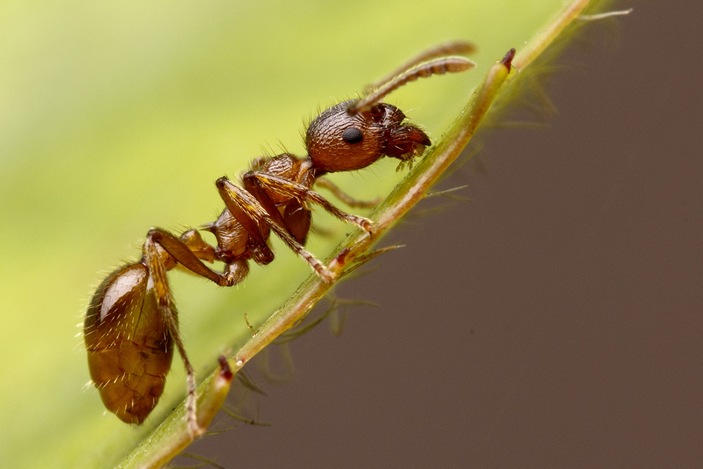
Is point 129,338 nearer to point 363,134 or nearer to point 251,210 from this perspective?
point 251,210

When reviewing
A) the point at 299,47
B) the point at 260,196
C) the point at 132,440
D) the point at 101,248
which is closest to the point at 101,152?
the point at 101,248

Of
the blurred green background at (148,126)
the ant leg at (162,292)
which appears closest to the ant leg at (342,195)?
the blurred green background at (148,126)

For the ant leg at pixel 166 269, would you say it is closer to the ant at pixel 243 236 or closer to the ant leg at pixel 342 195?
the ant at pixel 243 236

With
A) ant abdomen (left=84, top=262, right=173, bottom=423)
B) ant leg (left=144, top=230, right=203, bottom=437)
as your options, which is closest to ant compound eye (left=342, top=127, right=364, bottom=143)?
ant leg (left=144, top=230, right=203, bottom=437)

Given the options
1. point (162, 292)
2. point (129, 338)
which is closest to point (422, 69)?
point (162, 292)

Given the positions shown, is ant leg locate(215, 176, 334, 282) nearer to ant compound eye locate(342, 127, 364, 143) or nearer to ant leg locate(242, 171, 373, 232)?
ant leg locate(242, 171, 373, 232)

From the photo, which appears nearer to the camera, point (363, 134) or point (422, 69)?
point (422, 69)
